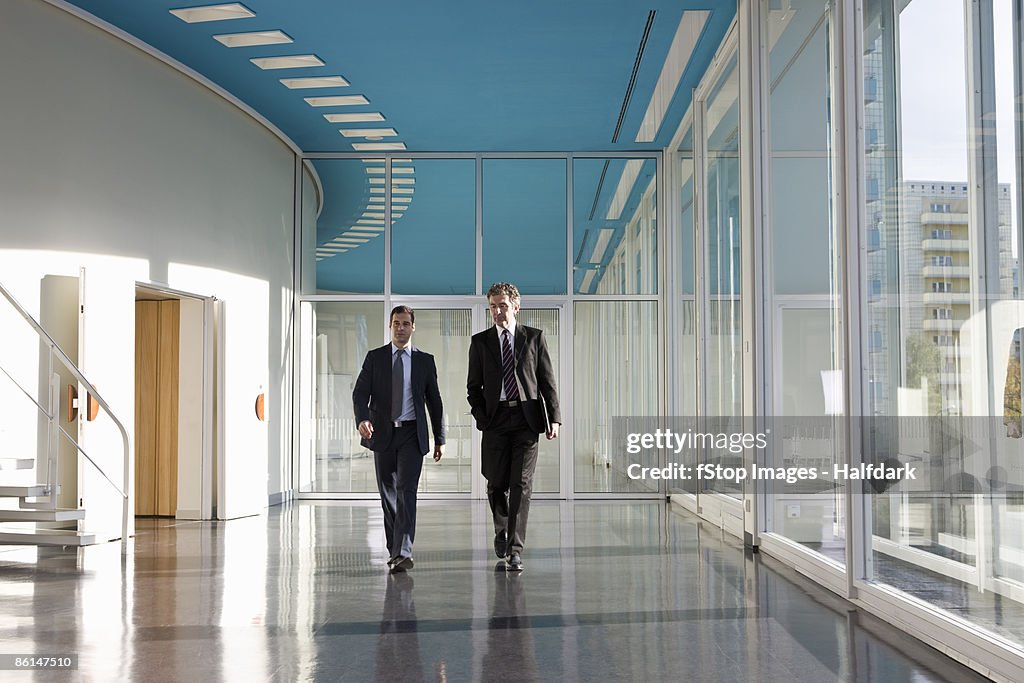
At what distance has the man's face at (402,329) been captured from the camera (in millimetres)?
6094

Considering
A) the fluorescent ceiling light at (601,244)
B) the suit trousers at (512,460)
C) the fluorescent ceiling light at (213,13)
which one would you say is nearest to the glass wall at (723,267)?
the suit trousers at (512,460)

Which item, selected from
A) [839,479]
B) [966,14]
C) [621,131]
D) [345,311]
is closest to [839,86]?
[966,14]

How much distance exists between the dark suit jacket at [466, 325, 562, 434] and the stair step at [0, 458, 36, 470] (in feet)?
9.69

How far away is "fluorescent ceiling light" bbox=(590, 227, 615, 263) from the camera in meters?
11.5

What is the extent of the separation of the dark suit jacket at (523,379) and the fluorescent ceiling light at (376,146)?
18.7 feet

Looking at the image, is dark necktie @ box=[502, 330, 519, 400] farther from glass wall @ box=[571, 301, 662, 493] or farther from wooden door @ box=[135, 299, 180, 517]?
glass wall @ box=[571, 301, 662, 493]

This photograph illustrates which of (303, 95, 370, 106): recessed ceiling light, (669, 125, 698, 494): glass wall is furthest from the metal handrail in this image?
(669, 125, 698, 494): glass wall

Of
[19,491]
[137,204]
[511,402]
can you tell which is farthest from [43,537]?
[511,402]

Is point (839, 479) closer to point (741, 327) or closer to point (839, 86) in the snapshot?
point (839, 86)

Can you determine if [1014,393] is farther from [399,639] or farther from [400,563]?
[400,563]

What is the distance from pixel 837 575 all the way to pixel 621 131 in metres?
6.61

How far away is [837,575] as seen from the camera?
5145 mm

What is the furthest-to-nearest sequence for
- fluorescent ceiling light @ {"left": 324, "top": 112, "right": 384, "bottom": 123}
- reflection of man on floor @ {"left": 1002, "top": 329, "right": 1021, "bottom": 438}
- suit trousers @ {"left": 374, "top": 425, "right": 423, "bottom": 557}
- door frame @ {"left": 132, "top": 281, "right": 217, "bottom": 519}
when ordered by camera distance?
fluorescent ceiling light @ {"left": 324, "top": 112, "right": 384, "bottom": 123} → door frame @ {"left": 132, "top": 281, "right": 217, "bottom": 519} → suit trousers @ {"left": 374, "top": 425, "right": 423, "bottom": 557} → reflection of man on floor @ {"left": 1002, "top": 329, "right": 1021, "bottom": 438}

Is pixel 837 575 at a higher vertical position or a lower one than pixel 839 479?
lower
